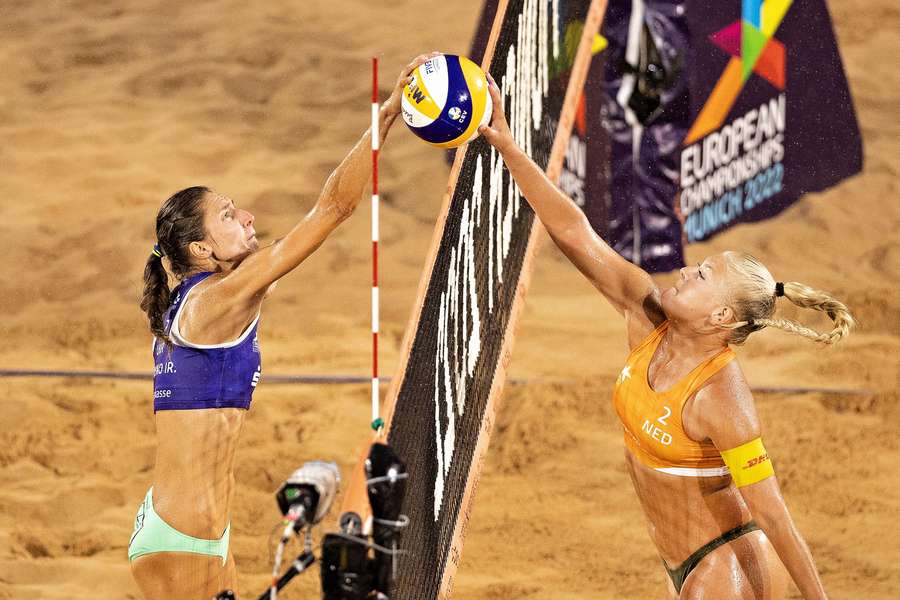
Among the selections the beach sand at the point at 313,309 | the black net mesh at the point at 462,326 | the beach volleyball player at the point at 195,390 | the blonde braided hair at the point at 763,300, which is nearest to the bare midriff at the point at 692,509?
the blonde braided hair at the point at 763,300

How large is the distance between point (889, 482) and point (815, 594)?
10.2 feet

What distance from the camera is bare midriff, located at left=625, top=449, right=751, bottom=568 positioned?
3.24m

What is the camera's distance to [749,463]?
2996 millimetres

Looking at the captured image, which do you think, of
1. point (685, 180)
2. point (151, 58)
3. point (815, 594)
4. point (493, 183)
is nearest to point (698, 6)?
point (685, 180)

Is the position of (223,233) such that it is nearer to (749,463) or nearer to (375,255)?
(375,255)

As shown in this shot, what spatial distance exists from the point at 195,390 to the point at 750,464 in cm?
153

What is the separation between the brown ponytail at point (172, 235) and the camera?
3316 mm

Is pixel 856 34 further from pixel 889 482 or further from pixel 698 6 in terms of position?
pixel 889 482

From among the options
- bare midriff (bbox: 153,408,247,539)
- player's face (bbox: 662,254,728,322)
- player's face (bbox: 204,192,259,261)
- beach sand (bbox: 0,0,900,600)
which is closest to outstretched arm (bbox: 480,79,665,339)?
player's face (bbox: 662,254,728,322)

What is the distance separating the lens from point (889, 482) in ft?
18.7

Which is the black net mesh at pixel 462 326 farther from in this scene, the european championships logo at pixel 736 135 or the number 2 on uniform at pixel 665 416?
the european championships logo at pixel 736 135

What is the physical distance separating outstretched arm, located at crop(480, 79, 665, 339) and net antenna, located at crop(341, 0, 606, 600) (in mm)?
247

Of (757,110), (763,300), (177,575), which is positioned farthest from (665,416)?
(757,110)

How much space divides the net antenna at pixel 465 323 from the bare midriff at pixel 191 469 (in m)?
0.53
